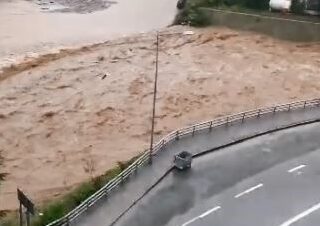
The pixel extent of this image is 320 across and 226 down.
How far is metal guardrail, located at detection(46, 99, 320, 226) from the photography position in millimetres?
19125

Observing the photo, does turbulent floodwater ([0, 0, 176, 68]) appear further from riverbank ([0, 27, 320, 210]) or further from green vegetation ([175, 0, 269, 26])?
riverbank ([0, 27, 320, 210])

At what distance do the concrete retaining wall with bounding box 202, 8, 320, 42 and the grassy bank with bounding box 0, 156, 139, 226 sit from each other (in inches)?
909

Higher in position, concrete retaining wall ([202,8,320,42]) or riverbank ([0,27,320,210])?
concrete retaining wall ([202,8,320,42])

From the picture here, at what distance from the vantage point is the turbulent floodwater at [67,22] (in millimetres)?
43188

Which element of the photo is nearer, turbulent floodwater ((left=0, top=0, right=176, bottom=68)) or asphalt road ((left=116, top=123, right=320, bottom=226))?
asphalt road ((left=116, top=123, right=320, bottom=226))

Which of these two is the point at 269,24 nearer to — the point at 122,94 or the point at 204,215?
the point at 122,94

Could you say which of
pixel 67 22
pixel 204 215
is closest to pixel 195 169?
pixel 204 215

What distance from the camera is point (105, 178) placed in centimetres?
2184

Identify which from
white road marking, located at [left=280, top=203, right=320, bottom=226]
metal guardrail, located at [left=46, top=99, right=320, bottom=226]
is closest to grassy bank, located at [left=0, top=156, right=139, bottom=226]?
metal guardrail, located at [left=46, top=99, right=320, bottom=226]

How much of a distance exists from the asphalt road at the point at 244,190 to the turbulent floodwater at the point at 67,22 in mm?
20746

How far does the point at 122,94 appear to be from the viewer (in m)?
33.9

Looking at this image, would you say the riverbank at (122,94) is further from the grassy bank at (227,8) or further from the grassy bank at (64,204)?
the grassy bank at (64,204)

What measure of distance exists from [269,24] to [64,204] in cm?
2660

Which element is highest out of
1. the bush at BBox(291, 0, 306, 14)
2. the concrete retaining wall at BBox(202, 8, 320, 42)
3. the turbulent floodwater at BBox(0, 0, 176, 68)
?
the bush at BBox(291, 0, 306, 14)
